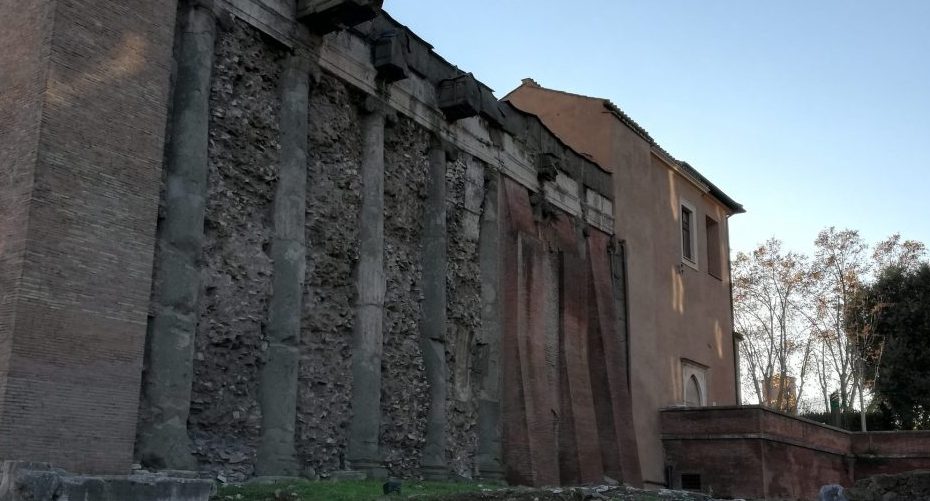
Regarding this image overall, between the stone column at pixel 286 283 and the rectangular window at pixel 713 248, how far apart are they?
16.5 metres

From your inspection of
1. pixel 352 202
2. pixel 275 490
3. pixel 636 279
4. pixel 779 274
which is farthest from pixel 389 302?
pixel 779 274

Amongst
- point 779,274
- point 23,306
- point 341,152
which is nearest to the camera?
point 23,306

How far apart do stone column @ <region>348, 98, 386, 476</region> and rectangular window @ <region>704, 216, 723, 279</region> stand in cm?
→ 1475

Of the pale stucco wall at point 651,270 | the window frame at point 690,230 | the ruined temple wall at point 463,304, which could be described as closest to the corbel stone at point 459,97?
the ruined temple wall at point 463,304

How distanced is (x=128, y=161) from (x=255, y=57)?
10.1 ft

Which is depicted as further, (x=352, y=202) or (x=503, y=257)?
(x=503, y=257)

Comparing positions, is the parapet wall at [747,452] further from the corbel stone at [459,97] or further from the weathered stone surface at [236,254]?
the weathered stone surface at [236,254]

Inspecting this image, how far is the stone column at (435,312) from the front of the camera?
1427 cm

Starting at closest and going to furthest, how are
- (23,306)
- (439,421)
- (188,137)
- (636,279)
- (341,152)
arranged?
1. (23,306)
2. (188,137)
3. (341,152)
4. (439,421)
5. (636,279)

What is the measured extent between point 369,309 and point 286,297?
1.79 m

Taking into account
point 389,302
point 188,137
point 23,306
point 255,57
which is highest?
point 255,57

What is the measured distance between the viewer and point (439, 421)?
14422mm

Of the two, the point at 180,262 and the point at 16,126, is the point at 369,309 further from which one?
the point at 16,126

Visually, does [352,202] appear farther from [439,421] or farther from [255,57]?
[439,421]
